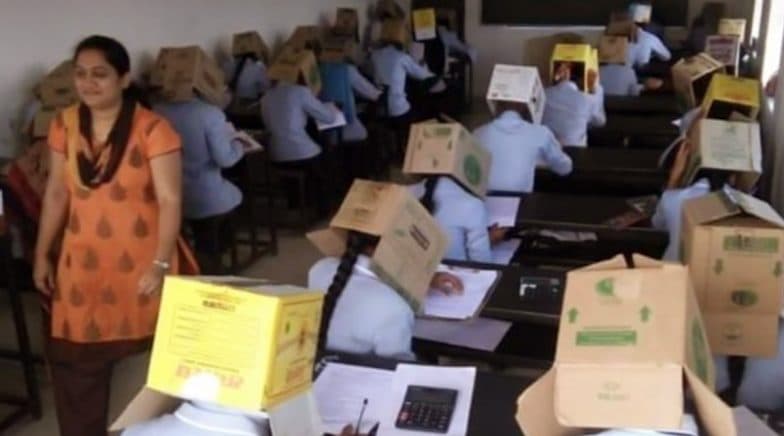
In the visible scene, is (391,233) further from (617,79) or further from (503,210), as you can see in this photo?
(617,79)

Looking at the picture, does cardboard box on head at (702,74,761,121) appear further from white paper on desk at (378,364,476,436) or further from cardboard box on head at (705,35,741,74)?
cardboard box on head at (705,35,741,74)

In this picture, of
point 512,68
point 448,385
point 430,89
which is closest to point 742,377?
point 448,385

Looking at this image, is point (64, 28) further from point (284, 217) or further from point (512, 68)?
point (512, 68)

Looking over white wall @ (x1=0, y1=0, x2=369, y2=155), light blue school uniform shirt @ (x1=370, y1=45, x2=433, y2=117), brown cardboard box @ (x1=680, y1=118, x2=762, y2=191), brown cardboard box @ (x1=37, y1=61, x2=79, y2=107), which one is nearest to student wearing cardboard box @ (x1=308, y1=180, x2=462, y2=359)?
brown cardboard box @ (x1=680, y1=118, x2=762, y2=191)

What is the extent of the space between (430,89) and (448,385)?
5.84 metres

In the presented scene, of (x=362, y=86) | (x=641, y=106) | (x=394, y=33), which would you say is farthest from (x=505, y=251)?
(x=394, y=33)

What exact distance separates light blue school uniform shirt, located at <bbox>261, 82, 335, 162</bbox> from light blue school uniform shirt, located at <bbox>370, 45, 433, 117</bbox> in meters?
1.60

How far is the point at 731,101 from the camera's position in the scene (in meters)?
3.58

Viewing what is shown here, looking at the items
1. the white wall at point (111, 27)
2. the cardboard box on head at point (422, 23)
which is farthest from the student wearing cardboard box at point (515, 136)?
the cardboard box on head at point (422, 23)

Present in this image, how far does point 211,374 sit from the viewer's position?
121 centimetres

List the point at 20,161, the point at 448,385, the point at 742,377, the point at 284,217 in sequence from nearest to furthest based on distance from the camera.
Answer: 1. the point at 448,385
2. the point at 742,377
3. the point at 20,161
4. the point at 284,217

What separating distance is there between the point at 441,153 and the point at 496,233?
484mm

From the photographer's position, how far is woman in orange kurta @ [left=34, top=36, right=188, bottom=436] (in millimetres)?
2416

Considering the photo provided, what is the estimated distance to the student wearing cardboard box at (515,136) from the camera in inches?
143
